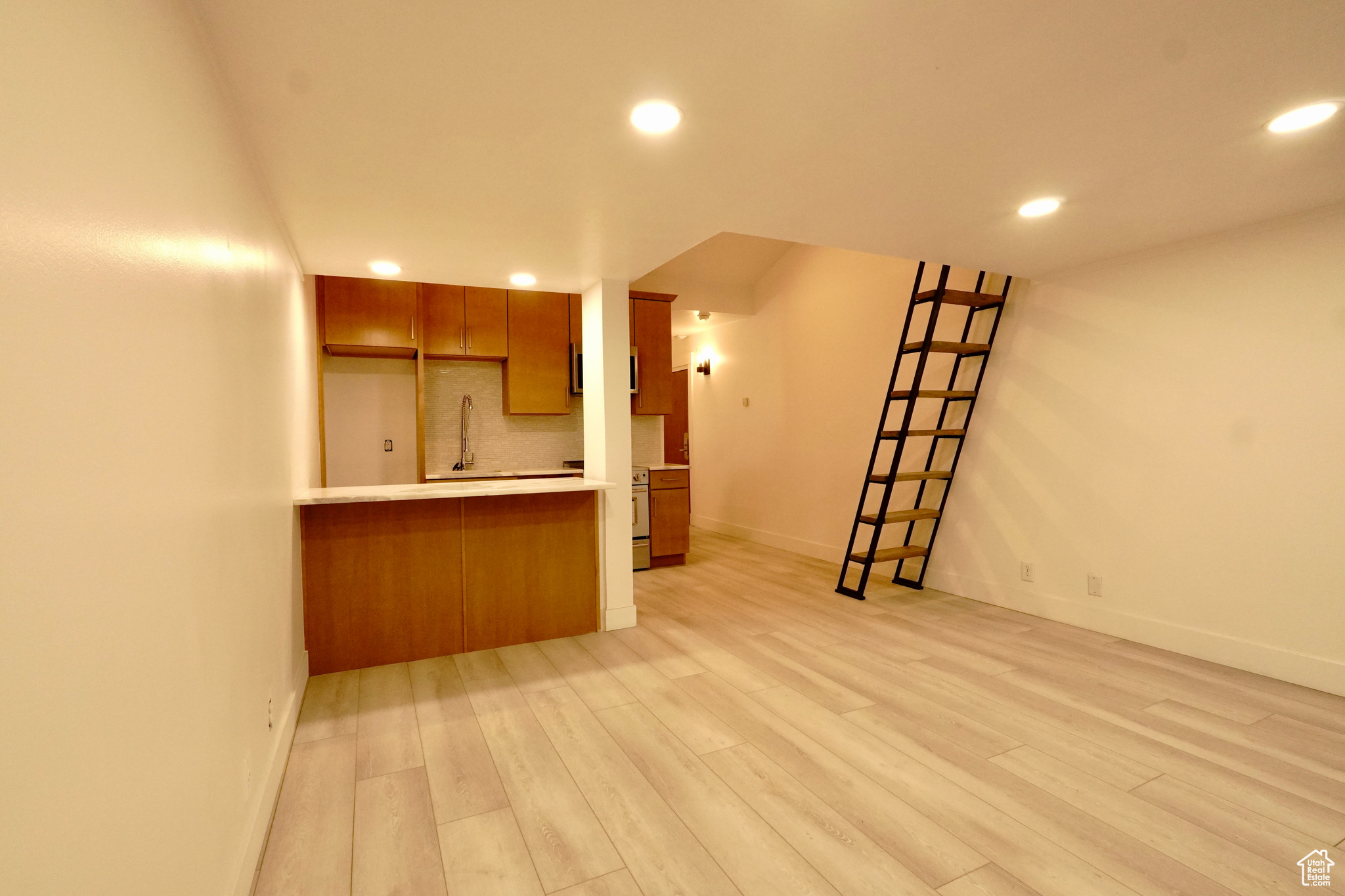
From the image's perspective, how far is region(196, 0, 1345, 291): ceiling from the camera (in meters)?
1.44

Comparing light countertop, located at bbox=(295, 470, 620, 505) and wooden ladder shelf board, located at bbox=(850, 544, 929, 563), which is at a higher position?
light countertop, located at bbox=(295, 470, 620, 505)

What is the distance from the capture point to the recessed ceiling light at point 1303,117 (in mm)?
1924

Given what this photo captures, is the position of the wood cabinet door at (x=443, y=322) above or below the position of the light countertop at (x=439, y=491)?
above

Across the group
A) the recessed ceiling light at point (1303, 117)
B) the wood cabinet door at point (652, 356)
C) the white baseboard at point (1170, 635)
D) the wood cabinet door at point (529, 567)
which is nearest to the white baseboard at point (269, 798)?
the wood cabinet door at point (529, 567)

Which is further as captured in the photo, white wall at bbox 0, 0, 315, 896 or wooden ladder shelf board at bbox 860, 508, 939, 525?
wooden ladder shelf board at bbox 860, 508, 939, 525

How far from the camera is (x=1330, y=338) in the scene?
2760mm

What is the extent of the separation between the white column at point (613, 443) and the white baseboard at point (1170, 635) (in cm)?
254

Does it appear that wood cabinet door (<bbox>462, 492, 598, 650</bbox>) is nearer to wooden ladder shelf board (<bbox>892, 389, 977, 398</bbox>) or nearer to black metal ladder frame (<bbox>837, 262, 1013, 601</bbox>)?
black metal ladder frame (<bbox>837, 262, 1013, 601</bbox>)

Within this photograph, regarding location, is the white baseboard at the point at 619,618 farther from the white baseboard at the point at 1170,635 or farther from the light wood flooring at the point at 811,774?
the white baseboard at the point at 1170,635

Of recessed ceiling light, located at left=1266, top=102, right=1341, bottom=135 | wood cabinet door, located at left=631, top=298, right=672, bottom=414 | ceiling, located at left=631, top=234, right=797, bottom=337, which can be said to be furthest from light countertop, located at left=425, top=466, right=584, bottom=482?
recessed ceiling light, located at left=1266, top=102, right=1341, bottom=135

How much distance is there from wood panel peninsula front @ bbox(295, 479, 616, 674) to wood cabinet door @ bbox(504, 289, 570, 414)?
5.13ft

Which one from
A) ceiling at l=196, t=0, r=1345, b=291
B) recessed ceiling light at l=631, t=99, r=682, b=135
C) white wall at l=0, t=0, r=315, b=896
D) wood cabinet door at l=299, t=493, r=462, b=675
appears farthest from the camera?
wood cabinet door at l=299, t=493, r=462, b=675

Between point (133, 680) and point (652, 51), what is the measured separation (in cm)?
171

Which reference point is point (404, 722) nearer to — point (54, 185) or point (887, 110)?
point (54, 185)
